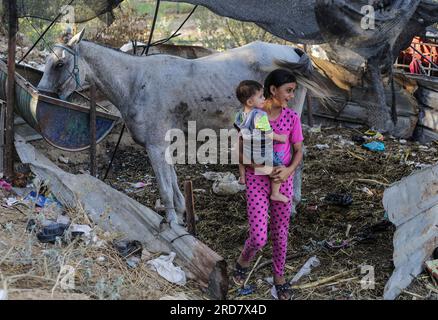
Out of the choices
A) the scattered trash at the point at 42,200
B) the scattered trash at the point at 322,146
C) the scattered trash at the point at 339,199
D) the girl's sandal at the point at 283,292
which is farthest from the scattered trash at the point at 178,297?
the scattered trash at the point at 322,146

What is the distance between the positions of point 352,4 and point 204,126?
7.23ft

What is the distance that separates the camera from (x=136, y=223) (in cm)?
516

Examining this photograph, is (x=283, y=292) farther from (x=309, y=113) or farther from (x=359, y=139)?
(x=309, y=113)

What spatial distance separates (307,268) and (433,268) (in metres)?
1.01

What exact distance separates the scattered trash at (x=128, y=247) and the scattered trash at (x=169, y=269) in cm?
19

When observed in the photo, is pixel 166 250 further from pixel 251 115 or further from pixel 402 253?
pixel 402 253

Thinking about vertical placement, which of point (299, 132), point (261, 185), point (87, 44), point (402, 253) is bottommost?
point (402, 253)

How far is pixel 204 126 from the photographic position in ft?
20.0

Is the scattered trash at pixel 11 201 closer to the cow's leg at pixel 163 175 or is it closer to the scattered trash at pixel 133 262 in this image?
the cow's leg at pixel 163 175

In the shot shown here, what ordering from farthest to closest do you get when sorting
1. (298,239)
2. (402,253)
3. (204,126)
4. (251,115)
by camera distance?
(204,126)
(298,239)
(402,253)
(251,115)

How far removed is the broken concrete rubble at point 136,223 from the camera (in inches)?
174

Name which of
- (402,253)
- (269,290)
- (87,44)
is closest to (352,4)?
(402,253)

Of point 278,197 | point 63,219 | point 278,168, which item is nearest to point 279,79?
point 278,168

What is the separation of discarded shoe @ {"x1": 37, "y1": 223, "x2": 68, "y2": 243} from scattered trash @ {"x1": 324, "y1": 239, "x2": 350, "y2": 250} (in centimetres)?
228
